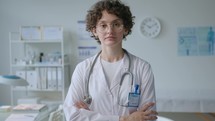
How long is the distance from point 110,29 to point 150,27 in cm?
264

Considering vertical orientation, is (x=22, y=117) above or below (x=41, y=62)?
below

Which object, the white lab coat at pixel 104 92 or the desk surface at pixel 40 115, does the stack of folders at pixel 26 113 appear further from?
the white lab coat at pixel 104 92

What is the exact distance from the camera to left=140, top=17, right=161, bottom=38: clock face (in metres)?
3.82

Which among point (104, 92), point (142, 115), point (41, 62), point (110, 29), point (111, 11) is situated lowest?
point (142, 115)

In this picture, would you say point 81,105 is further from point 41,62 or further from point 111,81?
point 41,62

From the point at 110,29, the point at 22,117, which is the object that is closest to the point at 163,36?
the point at 22,117

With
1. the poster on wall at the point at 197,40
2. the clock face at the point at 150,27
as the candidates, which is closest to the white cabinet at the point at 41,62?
the clock face at the point at 150,27

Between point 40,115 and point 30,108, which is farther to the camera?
point 30,108

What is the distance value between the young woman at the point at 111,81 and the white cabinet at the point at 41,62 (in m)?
2.25

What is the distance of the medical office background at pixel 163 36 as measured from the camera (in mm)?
3801

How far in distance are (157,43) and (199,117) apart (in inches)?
51.9

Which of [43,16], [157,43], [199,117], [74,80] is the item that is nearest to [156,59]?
[157,43]

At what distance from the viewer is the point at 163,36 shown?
387 cm

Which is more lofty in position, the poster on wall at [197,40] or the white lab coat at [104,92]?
the poster on wall at [197,40]
